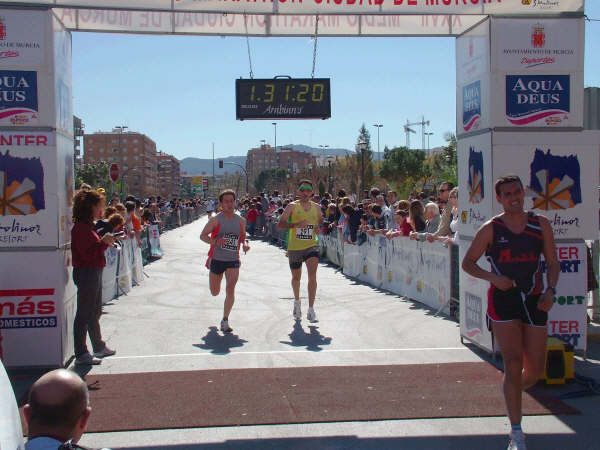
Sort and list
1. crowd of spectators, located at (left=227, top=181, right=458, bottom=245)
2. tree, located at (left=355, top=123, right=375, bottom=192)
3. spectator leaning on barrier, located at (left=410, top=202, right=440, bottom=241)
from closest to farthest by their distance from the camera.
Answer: crowd of spectators, located at (left=227, top=181, right=458, bottom=245)
spectator leaning on barrier, located at (left=410, top=202, right=440, bottom=241)
tree, located at (left=355, top=123, right=375, bottom=192)

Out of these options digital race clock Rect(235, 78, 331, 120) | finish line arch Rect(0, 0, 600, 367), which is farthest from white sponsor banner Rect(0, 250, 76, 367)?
digital race clock Rect(235, 78, 331, 120)

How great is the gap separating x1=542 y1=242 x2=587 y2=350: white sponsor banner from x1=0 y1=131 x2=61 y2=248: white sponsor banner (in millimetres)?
5361

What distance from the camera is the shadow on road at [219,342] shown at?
7857 millimetres

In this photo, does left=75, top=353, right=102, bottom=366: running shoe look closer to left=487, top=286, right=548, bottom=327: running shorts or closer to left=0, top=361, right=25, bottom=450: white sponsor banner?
left=487, top=286, right=548, bottom=327: running shorts

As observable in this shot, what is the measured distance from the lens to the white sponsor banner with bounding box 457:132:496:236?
710cm

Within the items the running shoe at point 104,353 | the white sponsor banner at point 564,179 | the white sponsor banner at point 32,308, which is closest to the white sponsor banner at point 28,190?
the white sponsor banner at point 32,308

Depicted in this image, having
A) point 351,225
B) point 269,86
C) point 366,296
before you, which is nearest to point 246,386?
point 269,86

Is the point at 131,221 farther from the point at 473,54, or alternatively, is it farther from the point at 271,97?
the point at 473,54

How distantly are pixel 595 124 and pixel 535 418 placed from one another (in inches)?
189

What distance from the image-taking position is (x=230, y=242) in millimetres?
9086

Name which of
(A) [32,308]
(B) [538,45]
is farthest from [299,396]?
(B) [538,45]

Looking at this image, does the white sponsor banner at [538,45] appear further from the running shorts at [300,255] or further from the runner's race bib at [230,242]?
the runner's race bib at [230,242]

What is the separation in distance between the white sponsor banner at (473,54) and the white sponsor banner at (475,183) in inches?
28.1

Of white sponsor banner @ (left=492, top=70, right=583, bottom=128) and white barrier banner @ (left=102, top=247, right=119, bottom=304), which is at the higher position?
white sponsor banner @ (left=492, top=70, right=583, bottom=128)
